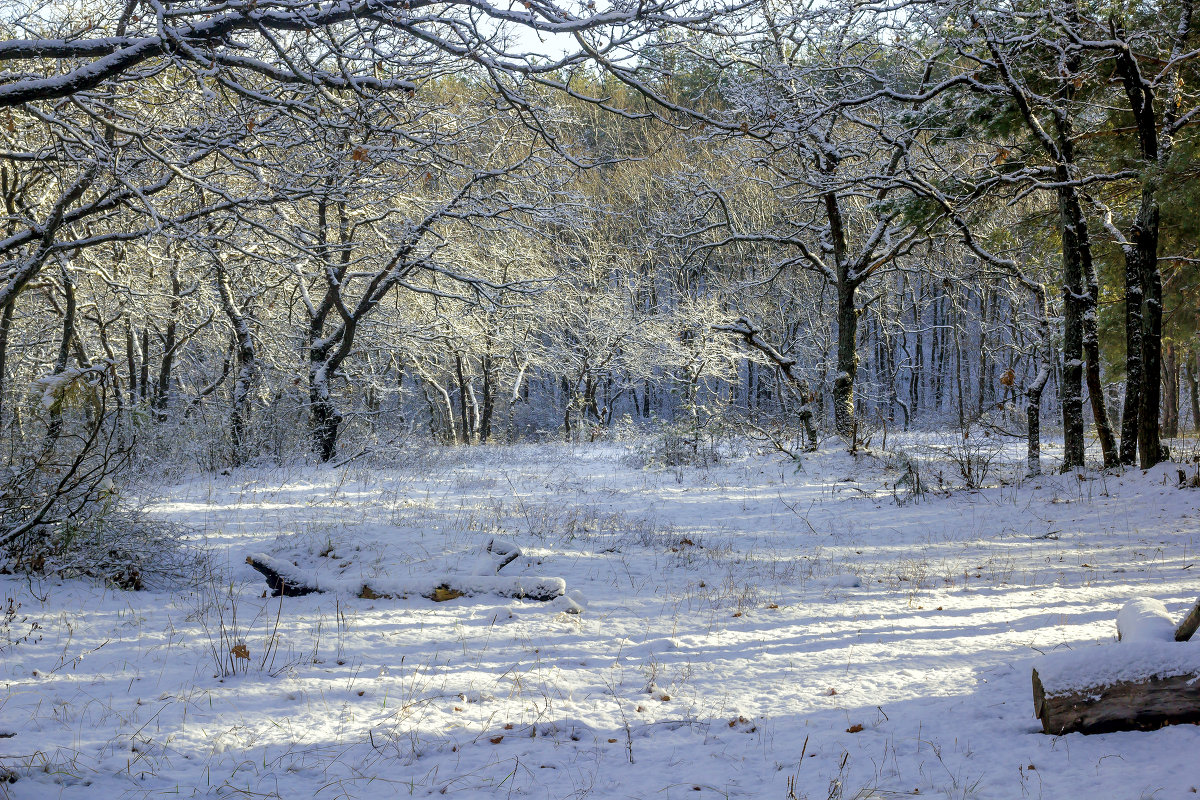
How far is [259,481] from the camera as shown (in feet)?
35.7

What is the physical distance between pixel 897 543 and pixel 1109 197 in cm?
999

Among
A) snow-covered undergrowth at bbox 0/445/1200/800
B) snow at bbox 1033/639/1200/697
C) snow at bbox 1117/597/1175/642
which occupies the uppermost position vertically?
snow at bbox 1117/597/1175/642

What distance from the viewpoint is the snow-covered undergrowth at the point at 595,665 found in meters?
3.27

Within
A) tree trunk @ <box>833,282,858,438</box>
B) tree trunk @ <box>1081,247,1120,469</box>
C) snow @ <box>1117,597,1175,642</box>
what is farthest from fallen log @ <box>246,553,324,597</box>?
tree trunk @ <box>833,282,858,438</box>

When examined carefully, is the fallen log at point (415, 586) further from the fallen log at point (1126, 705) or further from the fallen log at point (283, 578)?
the fallen log at point (1126, 705)

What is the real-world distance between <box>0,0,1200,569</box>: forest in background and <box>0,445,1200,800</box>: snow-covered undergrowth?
5.23 feet

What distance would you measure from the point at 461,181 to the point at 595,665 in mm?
13552

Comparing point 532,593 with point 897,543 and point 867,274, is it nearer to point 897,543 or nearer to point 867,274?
point 897,543

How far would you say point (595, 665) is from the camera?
475cm

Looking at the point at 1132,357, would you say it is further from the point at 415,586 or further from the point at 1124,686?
the point at 415,586

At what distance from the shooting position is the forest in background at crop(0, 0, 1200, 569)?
4832mm

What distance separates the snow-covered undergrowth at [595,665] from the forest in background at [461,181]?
159cm

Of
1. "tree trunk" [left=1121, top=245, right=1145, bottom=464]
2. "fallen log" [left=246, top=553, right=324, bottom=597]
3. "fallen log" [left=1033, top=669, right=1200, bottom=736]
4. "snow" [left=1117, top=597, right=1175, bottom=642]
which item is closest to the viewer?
"fallen log" [left=1033, top=669, right=1200, bottom=736]

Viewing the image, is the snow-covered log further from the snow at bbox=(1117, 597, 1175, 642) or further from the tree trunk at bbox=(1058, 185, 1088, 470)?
the tree trunk at bbox=(1058, 185, 1088, 470)
